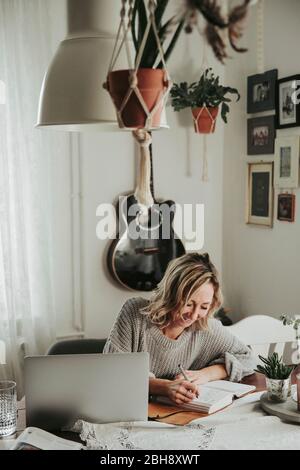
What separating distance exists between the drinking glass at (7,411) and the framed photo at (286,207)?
5.95 feet

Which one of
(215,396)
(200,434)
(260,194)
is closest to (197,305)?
(215,396)

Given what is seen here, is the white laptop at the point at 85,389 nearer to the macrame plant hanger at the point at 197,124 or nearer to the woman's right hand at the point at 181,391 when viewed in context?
the woman's right hand at the point at 181,391

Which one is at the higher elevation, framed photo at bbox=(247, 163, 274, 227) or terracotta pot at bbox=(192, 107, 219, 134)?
terracotta pot at bbox=(192, 107, 219, 134)

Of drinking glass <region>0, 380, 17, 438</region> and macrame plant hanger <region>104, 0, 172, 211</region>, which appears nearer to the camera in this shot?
macrame plant hanger <region>104, 0, 172, 211</region>

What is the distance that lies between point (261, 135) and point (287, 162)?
282mm

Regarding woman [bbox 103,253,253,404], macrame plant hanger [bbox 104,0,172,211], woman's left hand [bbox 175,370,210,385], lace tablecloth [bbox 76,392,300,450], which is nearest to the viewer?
macrame plant hanger [bbox 104,0,172,211]

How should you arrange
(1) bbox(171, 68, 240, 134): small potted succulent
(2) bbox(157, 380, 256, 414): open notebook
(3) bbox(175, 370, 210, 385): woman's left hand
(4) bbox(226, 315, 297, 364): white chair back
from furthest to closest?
(1) bbox(171, 68, 240, 134): small potted succulent
(4) bbox(226, 315, 297, 364): white chair back
(3) bbox(175, 370, 210, 385): woman's left hand
(2) bbox(157, 380, 256, 414): open notebook

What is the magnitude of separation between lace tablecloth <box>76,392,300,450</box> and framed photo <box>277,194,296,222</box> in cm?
148

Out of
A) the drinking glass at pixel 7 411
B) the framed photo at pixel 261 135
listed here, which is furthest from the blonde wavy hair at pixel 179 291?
the framed photo at pixel 261 135

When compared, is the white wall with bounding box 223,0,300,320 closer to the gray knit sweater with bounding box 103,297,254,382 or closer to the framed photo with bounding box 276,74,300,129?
the framed photo with bounding box 276,74,300,129

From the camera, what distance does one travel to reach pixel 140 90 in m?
1.08

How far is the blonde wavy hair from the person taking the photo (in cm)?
207

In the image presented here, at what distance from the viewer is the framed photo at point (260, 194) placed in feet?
10.3

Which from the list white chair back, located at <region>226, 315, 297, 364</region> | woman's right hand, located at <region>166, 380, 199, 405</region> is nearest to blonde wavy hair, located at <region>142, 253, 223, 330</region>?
woman's right hand, located at <region>166, 380, 199, 405</region>
